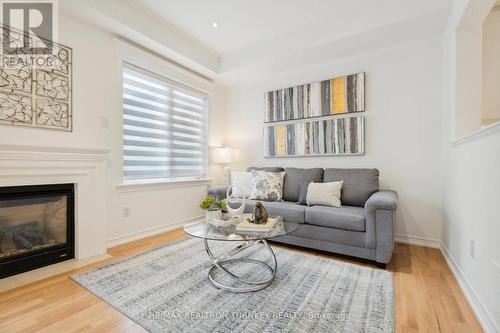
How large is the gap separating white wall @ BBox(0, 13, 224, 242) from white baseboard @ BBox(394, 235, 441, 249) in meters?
3.03

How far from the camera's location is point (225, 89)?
14.6ft

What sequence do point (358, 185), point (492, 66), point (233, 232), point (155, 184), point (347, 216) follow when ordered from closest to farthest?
point (233, 232)
point (347, 216)
point (492, 66)
point (358, 185)
point (155, 184)

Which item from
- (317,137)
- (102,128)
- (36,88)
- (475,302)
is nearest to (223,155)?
(317,137)

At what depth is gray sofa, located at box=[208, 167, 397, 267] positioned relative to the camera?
7.08 ft

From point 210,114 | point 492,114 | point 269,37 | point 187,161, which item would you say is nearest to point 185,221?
point 187,161

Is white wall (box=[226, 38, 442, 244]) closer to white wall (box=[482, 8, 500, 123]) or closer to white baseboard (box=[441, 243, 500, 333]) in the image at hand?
white wall (box=[482, 8, 500, 123])

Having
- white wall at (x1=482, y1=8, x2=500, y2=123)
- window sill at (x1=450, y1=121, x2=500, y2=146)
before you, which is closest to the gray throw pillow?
window sill at (x1=450, y1=121, x2=500, y2=146)

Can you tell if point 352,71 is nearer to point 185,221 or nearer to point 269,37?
point 269,37

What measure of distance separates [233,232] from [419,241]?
7.70 feet

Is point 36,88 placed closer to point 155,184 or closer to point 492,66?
point 155,184

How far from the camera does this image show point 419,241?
2.82 metres

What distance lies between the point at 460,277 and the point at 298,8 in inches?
115

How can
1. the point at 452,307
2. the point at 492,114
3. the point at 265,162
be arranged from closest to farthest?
the point at 452,307 → the point at 492,114 → the point at 265,162

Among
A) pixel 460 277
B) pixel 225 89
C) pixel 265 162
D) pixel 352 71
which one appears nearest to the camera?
pixel 460 277
